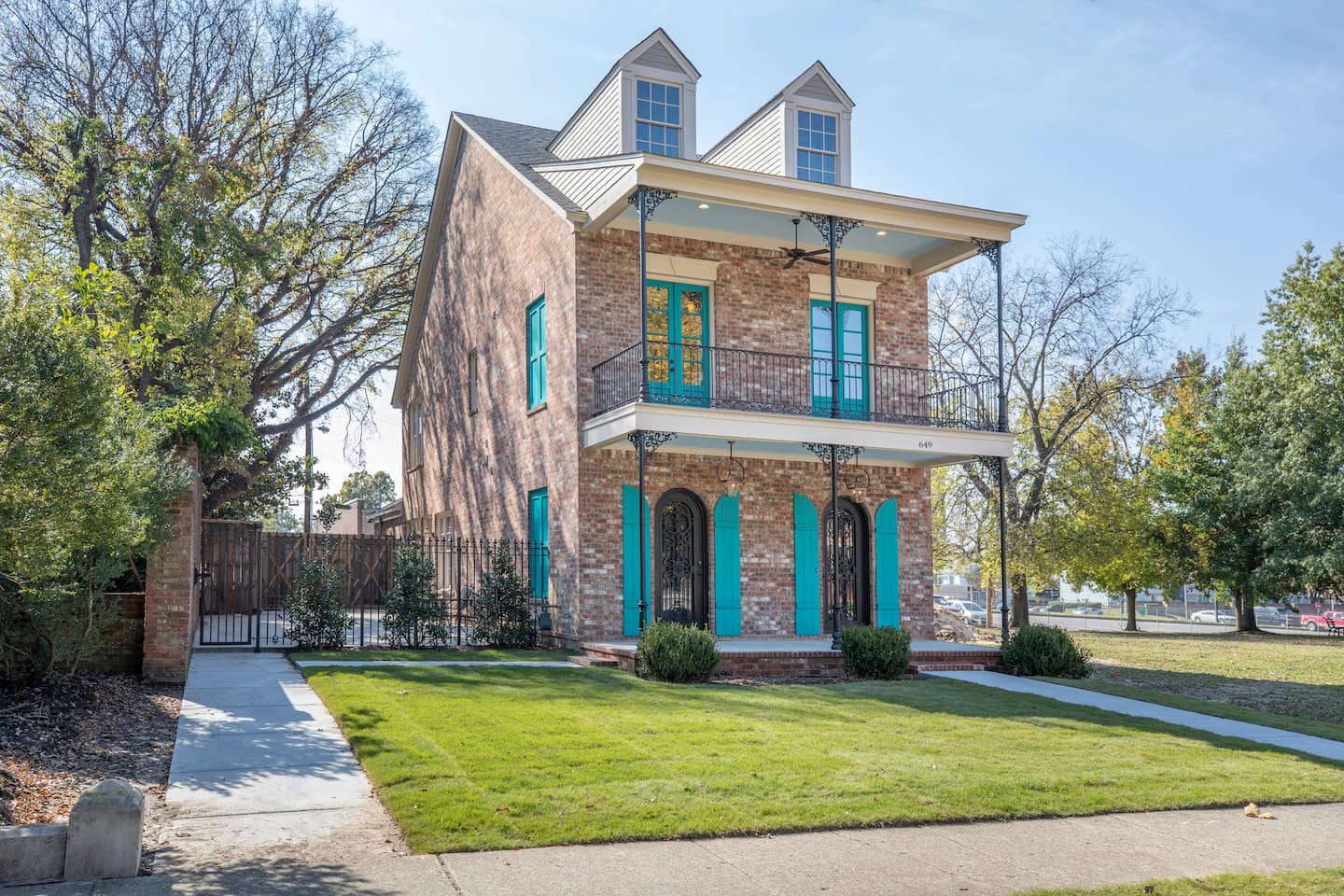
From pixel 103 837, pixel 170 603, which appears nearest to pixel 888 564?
pixel 170 603

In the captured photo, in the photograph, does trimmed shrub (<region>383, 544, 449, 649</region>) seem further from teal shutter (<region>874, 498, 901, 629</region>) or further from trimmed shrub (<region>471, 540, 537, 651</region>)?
teal shutter (<region>874, 498, 901, 629</region>)

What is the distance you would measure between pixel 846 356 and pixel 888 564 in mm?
3687

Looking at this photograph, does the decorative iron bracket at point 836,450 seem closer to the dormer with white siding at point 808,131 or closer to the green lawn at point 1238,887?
the dormer with white siding at point 808,131

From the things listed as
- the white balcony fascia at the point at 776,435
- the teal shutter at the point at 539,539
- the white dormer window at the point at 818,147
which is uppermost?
the white dormer window at the point at 818,147

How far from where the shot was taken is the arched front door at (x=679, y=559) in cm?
1669

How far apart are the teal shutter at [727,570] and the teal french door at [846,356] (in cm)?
233

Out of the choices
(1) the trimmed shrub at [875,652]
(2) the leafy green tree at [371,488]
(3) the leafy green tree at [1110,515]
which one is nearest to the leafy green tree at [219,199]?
(1) the trimmed shrub at [875,652]

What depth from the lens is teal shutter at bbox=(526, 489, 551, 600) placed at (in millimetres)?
17375

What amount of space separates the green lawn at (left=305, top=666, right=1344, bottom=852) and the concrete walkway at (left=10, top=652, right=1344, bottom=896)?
22 cm

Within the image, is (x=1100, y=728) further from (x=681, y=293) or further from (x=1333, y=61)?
(x=681, y=293)

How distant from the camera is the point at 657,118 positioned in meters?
18.1

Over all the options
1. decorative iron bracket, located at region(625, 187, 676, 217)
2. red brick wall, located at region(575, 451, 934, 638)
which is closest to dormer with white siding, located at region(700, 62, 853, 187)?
decorative iron bracket, located at region(625, 187, 676, 217)

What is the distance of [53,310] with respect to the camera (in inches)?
249

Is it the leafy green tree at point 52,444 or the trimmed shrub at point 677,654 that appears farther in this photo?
the trimmed shrub at point 677,654
